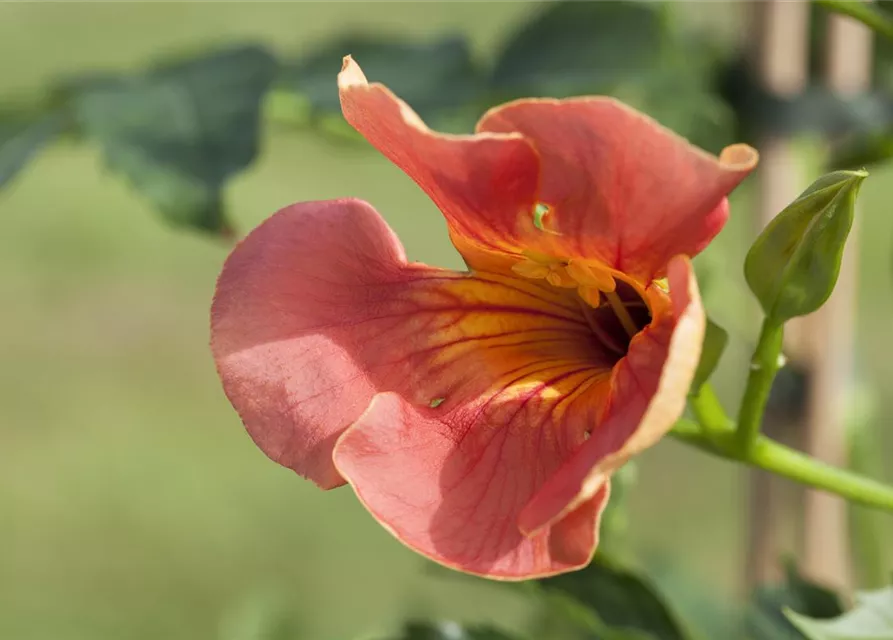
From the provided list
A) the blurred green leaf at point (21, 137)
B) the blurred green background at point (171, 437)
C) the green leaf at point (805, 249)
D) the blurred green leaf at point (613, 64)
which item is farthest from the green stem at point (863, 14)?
the blurred green background at point (171, 437)

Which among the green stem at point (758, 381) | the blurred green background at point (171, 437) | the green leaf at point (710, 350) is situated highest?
the green leaf at point (710, 350)

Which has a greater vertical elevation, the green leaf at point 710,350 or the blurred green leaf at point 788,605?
the green leaf at point 710,350

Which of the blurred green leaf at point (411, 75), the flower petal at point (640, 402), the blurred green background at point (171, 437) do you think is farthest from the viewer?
the blurred green background at point (171, 437)

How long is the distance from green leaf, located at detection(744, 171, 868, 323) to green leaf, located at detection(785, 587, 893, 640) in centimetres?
12

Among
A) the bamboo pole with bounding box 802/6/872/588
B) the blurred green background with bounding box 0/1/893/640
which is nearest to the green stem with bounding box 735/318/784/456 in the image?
the bamboo pole with bounding box 802/6/872/588

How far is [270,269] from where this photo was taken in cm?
31

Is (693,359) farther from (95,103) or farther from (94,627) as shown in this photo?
(94,627)

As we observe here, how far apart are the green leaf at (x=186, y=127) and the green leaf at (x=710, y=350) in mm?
235

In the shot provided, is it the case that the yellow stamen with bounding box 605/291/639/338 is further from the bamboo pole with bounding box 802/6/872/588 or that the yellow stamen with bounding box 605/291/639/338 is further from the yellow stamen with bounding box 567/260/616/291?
the bamboo pole with bounding box 802/6/872/588

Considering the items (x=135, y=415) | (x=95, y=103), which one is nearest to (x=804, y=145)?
(x=95, y=103)

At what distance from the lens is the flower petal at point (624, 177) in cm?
25

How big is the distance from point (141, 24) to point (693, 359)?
2479 millimetres

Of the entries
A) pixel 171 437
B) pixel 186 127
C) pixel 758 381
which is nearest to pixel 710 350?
pixel 758 381

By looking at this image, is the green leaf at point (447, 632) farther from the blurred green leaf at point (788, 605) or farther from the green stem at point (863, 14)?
the green stem at point (863, 14)
